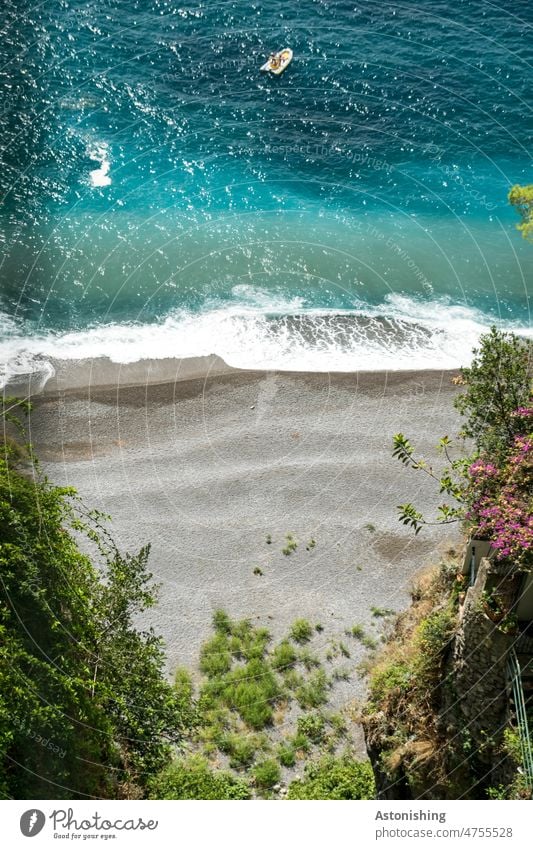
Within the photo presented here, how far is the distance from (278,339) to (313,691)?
17.6 metres

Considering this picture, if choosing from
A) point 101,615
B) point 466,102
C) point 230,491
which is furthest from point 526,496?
point 466,102

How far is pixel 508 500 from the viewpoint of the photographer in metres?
17.9

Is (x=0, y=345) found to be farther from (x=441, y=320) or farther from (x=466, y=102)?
(x=466, y=102)

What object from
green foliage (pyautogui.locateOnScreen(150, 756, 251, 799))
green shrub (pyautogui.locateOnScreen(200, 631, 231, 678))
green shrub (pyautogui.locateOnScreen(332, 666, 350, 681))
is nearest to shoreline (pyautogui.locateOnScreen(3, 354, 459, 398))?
green shrub (pyautogui.locateOnScreen(200, 631, 231, 678))

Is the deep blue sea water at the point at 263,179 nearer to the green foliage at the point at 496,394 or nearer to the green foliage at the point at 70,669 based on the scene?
the green foliage at the point at 496,394

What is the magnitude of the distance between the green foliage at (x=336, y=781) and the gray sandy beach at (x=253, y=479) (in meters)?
2.07

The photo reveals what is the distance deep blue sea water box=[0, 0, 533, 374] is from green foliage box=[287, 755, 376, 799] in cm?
1820

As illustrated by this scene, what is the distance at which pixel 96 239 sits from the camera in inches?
1624

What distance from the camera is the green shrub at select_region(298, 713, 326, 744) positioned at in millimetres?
23391

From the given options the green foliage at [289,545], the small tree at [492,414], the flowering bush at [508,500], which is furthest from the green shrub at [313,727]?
the flowering bush at [508,500]

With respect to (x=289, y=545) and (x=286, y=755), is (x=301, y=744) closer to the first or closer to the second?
(x=286, y=755)

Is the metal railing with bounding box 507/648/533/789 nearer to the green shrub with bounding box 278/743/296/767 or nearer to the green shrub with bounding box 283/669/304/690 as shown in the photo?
the green shrub with bounding box 278/743/296/767

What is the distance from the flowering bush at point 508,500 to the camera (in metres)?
16.6

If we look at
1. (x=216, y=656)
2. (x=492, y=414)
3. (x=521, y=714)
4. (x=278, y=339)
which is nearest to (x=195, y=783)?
(x=216, y=656)
